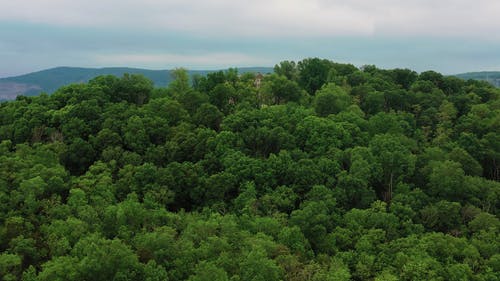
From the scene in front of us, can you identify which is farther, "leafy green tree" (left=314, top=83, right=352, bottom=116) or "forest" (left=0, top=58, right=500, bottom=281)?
"leafy green tree" (left=314, top=83, right=352, bottom=116)

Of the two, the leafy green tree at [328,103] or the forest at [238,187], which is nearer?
the forest at [238,187]

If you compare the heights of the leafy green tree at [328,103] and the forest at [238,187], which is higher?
the leafy green tree at [328,103]

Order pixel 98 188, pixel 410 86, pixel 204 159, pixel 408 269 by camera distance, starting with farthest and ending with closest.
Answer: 1. pixel 410 86
2. pixel 204 159
3. pixel 98 188
4. pixel 408 269

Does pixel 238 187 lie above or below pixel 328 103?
below

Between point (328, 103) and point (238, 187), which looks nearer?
point (238, 187)

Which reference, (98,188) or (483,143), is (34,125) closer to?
(98,188)

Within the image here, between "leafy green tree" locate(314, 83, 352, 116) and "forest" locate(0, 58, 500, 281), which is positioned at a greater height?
"leafy green tree" locate(314, 83, 352, 116)

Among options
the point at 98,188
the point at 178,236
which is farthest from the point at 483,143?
the point at 98,188

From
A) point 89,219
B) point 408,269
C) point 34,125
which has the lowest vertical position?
point 408,269
